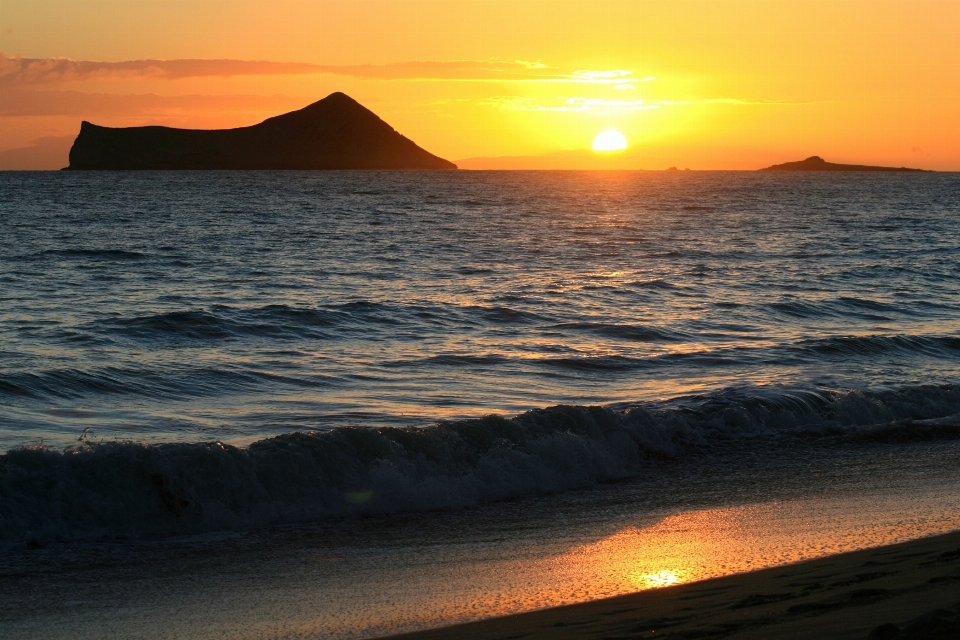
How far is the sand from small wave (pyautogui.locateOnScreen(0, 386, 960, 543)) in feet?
10.5

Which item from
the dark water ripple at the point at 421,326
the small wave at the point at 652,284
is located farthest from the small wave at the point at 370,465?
the small wave at the point at 652,284

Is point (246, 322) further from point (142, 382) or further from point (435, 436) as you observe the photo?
point (435, 436)

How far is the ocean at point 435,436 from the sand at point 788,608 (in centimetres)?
38

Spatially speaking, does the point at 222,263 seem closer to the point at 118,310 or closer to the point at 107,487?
the point at 118,310

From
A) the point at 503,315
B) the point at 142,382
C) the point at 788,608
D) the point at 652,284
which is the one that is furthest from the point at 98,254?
the point at 788,608

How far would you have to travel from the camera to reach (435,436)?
922 centimetres

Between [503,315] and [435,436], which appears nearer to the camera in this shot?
[435,436]

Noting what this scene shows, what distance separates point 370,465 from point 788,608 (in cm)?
472

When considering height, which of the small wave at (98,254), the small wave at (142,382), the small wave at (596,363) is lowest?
the small wave at (596,363)

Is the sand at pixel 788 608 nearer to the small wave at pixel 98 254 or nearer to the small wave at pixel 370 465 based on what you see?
the small wave at pixel 370 465

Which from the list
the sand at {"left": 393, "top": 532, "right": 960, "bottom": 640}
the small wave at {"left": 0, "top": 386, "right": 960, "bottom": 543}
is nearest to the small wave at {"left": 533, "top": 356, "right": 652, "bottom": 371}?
the small wave at {"left": 0, "top": 386, "right": 960, "bottom": 543}

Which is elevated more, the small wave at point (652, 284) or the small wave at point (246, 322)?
the small wave at point (246, 322)

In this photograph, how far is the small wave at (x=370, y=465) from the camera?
297 inches

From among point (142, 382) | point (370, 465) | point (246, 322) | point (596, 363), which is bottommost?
point (596, 363)
